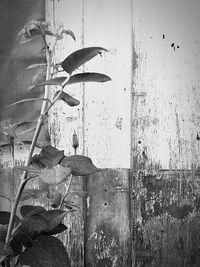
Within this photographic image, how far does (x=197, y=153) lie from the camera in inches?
55.9

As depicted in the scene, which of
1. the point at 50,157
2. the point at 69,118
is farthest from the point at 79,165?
the point at 69,118

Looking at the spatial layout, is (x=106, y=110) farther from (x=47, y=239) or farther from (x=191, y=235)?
(x=47, y=239)

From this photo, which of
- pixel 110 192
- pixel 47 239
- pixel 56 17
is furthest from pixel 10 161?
pixel 47 239

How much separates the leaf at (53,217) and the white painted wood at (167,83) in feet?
1.96

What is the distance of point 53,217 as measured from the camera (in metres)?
0.87

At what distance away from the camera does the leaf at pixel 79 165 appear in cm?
79

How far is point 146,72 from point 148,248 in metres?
0.64

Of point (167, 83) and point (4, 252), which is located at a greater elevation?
point (167, 83)

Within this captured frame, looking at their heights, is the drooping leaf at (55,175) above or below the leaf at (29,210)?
above

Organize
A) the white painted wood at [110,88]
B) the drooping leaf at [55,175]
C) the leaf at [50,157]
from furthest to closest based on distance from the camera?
1. the white painted wood at [110,88]
2. the leaf at [50,157]
3. the drooping leaf at [55,175]

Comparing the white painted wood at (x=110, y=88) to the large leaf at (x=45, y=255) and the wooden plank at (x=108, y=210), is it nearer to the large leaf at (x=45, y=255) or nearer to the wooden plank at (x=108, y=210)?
the wooden plank at (x=108, y=210)

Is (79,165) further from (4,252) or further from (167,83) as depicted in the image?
(167,83)

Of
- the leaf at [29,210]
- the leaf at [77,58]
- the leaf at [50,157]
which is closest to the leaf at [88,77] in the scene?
the leaf at [77,58]

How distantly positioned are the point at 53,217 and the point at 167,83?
74cm
